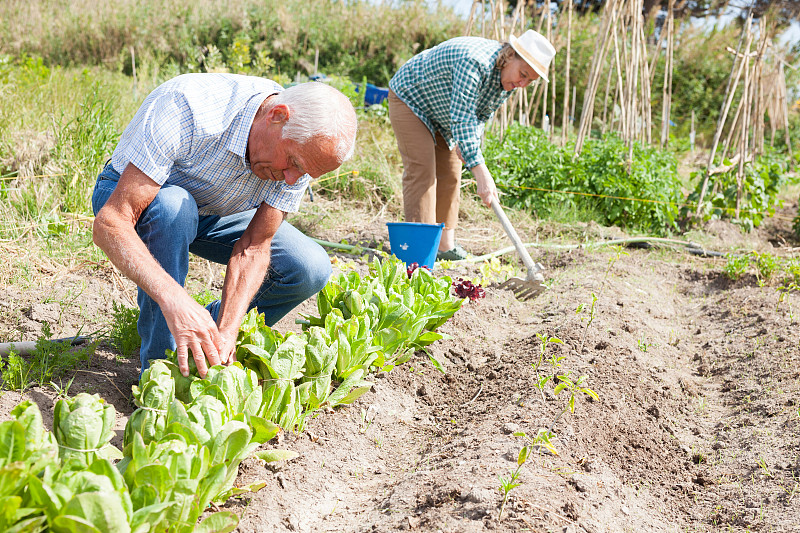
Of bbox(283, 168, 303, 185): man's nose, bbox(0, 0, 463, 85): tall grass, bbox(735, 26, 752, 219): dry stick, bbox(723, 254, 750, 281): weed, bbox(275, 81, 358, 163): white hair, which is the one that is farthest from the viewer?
bbox(0, 0, 463, 85): tall grass

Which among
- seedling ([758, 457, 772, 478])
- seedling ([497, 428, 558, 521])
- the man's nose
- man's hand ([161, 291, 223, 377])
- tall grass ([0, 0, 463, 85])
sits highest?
tall grass ([0, 0, 463, 85])

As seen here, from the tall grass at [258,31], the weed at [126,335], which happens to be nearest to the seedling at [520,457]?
the weed at [126,335]

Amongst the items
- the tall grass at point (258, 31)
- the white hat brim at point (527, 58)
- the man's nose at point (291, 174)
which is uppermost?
the tall grass at point (258, 31)

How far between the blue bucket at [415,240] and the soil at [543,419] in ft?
1.31

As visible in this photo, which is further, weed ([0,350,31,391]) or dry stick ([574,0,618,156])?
dry stick ([574,0,618,156])

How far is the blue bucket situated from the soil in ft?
1.31

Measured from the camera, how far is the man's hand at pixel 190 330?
1740mm

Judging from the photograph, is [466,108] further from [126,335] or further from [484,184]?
[126,335]

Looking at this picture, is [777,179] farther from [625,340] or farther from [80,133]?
[80,133]

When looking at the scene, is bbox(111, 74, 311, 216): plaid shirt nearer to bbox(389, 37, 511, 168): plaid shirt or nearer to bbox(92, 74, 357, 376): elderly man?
bbox(92, 74, 357, 376): elderly man

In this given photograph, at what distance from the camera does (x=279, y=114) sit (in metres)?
1.91

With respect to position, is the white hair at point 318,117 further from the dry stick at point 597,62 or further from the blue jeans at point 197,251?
the dry stick at point 597,62

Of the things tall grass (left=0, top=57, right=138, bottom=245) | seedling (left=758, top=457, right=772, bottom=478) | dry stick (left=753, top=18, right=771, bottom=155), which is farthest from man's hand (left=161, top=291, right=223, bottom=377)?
dry stick (left=753, top=18, right=771, bottom=155)

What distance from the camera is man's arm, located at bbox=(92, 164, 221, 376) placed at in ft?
5.72
